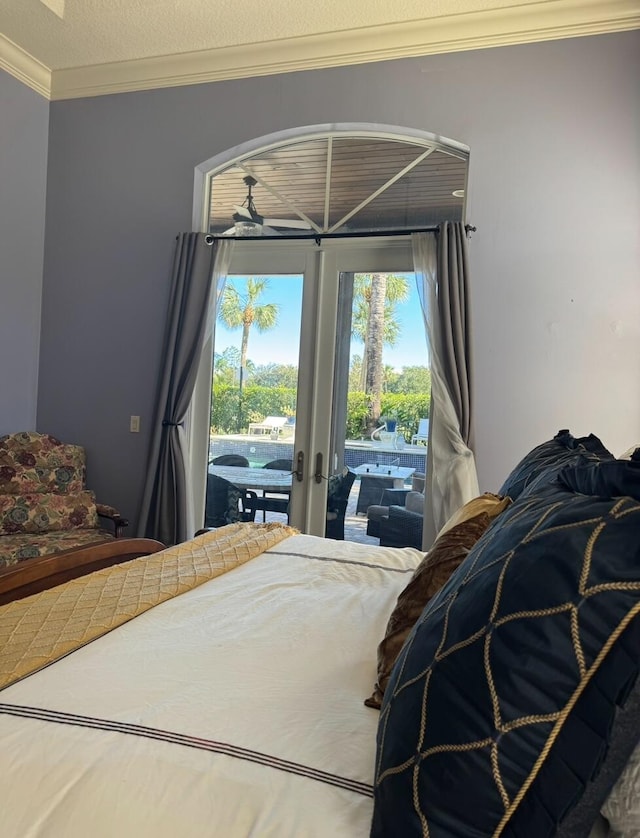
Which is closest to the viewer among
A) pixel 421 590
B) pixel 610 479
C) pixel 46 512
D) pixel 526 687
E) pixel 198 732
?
pixel 526 687

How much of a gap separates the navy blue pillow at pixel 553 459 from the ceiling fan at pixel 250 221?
7.98 ft

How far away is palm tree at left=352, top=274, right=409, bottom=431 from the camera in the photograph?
11.8 feet

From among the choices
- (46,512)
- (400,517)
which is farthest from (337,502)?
(46,512)

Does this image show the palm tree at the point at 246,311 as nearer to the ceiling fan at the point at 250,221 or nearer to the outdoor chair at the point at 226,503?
the ceiling fan at the point at 250,221

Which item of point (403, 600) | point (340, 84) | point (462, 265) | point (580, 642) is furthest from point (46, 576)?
point (340, 84)

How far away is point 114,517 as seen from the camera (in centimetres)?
360

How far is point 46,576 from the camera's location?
2.05 meters

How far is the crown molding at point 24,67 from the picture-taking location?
3.64 m

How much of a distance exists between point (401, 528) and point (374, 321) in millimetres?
1225

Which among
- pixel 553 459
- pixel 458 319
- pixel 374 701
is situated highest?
pixel 458 319

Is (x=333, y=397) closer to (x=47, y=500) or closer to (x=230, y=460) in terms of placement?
(x=230, y=460)

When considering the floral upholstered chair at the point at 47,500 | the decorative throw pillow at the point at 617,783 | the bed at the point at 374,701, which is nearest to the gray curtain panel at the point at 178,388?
the floral upholstered chair at the point at 47,500

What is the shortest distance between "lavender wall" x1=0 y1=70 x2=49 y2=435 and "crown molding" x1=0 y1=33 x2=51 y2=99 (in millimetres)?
47

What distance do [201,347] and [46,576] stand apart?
1.91 metres
